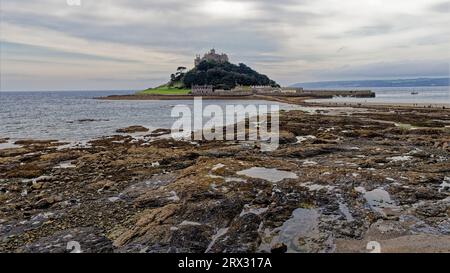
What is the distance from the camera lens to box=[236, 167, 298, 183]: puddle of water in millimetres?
18750

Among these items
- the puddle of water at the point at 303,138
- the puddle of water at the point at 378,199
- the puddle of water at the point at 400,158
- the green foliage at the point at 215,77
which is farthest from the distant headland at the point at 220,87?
the puddle of water at the point at 378,199

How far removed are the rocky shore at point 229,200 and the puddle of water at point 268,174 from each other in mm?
Answer: 111

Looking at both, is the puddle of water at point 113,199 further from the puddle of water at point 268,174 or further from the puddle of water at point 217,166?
the puddle of water at point 268,174

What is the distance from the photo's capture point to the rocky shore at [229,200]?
11492 millimetres

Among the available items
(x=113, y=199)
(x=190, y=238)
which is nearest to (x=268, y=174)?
(x=113, y=199)

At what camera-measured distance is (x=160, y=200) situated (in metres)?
15.3

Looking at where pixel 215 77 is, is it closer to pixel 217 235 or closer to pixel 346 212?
pixel 346 212

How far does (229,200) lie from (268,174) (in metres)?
5.29

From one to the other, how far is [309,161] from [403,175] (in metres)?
6.02

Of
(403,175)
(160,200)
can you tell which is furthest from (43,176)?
(403,175)

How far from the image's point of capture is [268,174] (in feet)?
64.4
